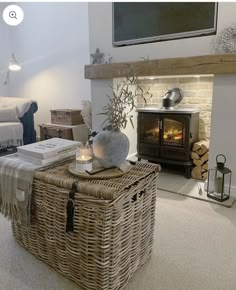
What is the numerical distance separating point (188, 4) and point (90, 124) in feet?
6.34

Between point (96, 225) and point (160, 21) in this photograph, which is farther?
point (160, 21)

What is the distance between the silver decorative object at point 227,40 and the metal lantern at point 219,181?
967 millimetres

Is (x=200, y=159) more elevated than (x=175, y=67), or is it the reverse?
(x=175, y=67)

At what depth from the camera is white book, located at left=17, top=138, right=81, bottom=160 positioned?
147 cm

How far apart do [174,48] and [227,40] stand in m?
0.58

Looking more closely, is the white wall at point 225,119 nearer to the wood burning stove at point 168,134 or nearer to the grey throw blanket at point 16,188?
the wood burning stove at point 168,134

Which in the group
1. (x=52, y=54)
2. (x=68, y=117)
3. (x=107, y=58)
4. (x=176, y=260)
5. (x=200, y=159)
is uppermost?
(x=52, y=54)

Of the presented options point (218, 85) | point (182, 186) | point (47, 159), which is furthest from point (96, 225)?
point (218, 85)

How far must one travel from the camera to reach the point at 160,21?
2697 mm

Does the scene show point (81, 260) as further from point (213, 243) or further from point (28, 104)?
point (28, 104)

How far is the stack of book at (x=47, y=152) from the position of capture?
1.47 metres

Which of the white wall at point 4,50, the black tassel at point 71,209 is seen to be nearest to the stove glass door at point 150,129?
the black tassel at point 71,209

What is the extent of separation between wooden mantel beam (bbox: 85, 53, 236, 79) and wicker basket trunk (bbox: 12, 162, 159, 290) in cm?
132

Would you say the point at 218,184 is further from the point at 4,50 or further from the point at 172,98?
the point at 4,50
